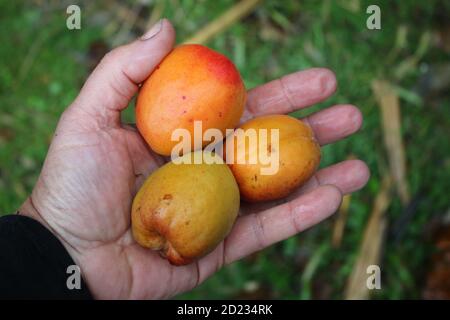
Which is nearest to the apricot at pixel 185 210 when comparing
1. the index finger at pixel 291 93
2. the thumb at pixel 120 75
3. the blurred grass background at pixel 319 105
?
the thumb at pixel 120 75

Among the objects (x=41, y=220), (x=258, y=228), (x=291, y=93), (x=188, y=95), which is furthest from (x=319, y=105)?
(x=41, y=220)

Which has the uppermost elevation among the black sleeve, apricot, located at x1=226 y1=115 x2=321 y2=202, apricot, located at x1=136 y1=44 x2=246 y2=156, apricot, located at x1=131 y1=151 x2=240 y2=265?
apricot, located at x1=136 y1=44 x2=246 y2=156

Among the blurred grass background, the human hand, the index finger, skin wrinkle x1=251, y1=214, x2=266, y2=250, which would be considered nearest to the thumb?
the human hand

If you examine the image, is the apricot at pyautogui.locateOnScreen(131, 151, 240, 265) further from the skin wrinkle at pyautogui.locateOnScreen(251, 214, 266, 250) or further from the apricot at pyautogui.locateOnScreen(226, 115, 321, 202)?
the skin wrinkle at pyautogui.locateOnScreen(251, 214, 266, 250)

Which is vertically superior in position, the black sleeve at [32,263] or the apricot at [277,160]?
the apricot at [277,160]

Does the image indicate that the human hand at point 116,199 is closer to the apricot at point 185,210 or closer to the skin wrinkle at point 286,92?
the apricot at point 185,210
